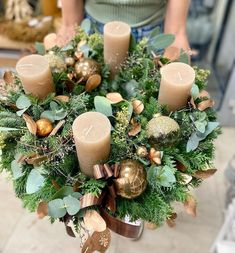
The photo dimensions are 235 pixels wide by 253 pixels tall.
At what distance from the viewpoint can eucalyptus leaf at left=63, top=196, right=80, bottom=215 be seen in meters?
0.45

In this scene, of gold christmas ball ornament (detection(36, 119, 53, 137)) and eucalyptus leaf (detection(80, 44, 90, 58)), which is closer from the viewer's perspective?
gold christmas ball ornament (detection(36, 119, 53, 137))

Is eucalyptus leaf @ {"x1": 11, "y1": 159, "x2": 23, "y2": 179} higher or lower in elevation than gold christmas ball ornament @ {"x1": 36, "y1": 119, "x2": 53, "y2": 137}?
lower

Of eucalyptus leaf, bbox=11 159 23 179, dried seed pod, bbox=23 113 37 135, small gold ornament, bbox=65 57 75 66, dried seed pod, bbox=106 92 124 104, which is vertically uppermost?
small gold ornament, bbox=65 57 75 66

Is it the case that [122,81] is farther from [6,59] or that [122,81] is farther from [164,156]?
A: [6,59]

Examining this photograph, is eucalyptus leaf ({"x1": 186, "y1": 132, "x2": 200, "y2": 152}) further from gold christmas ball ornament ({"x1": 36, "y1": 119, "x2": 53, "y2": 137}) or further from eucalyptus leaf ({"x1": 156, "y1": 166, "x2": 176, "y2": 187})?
gold christmas ball ornament ({"x1": 36, "y1": 119, "x2": 53, "y2": 137})

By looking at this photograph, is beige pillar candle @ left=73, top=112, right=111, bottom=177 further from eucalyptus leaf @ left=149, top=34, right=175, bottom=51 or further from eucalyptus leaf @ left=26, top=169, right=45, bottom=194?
eucalyptus leaf @ left=149, top=34, right=175, bottom=51

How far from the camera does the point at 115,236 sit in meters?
0.97

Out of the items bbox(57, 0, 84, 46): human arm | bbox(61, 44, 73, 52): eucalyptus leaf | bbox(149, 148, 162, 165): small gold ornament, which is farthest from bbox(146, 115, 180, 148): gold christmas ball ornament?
bbox(57, 0, 84, 46): human arm

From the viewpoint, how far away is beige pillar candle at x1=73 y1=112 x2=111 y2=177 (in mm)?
445

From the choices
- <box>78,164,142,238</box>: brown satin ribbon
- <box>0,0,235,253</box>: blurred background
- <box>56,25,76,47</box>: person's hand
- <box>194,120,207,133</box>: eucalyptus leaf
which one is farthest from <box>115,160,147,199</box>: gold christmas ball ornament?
<box>56,25,76,47</box>: person's hand

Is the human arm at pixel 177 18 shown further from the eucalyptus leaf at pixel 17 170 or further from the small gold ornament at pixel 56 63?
the eucalyptus leaf at pixel 17 170

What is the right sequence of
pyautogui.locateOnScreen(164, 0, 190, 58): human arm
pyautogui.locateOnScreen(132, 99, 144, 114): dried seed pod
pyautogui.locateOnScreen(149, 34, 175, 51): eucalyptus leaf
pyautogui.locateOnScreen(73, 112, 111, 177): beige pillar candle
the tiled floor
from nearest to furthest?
1. pyautogui.locateOnScreen(73, 112, 111, 177): beige pillar candle
2. pyautogui.locateOnScreen(132, 99, 144, 114): dried seed pod
3. pyautogui.locateOnScreen(149, 34, 175, 51): eucalyptus leaf
4. pyautogui.locateOnScreen(164, 0, 190, 58): human arm
5. the tiled floor

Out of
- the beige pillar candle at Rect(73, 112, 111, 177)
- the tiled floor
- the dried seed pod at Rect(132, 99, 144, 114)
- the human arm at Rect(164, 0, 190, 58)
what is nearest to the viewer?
the beige pillar candle at Rect(73, 112, 111, 177)

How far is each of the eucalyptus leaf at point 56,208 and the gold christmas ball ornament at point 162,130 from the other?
7.0 inches
